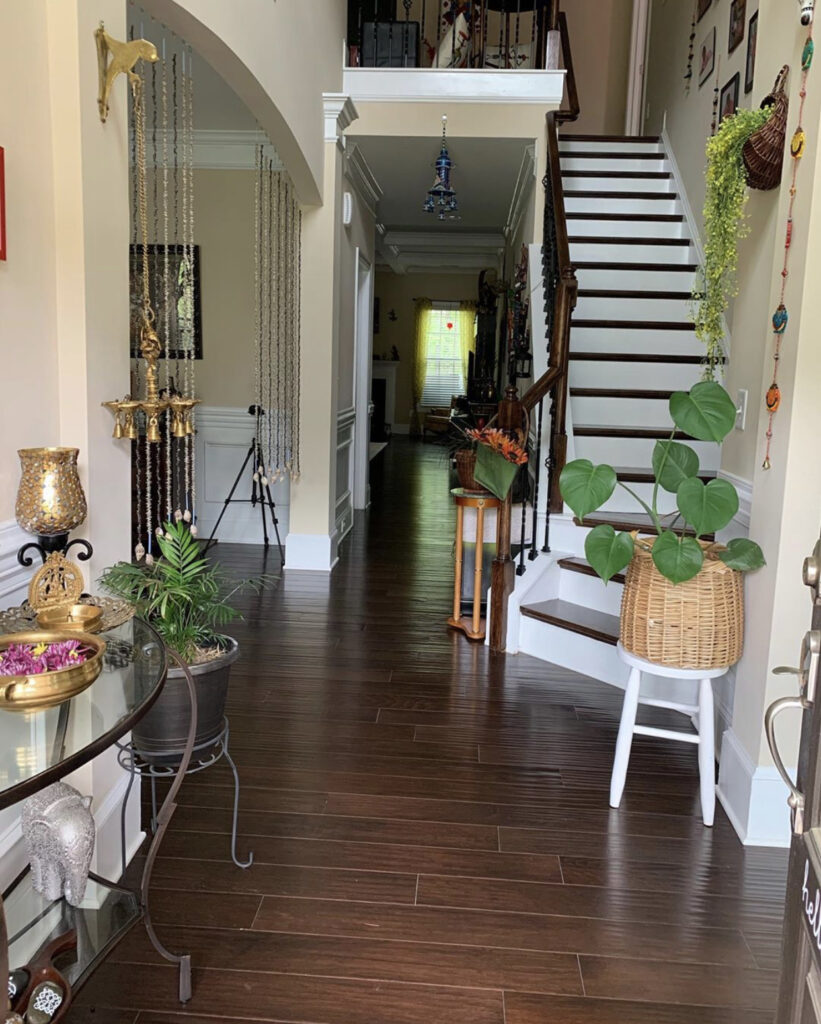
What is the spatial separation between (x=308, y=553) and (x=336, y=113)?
271 cm

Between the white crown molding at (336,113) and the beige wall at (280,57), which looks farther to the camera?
the white crown molding at (336,113)

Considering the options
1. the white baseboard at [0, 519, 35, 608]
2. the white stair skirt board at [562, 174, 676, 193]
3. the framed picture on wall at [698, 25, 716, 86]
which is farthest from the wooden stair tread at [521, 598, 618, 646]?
the framed picture on wall at [698, 25, 716, 86]

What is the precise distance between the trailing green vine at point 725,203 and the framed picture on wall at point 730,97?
2.43 m

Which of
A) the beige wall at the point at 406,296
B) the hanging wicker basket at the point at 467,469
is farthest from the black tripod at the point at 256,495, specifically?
the beige wall at the point at 406,296

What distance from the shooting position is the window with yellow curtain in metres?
13.9

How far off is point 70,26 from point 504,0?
4.99m

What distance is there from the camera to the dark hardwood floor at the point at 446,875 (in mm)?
1730

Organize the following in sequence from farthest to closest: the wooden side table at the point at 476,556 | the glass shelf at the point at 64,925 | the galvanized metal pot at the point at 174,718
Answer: the wooden side table at the point at 476,556 < the galvanized metal pot at the point at 174,718 < the glass shelf at the point at 64,925

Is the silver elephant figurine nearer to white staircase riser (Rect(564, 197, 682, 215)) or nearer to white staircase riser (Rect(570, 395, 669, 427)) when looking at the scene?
white staircase riser (Rect(570, 395, 669, 427))

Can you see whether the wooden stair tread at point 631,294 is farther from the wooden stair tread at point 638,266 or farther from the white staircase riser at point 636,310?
the wooden stair tread at point 638,266

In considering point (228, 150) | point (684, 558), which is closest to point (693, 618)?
point (684, 558)

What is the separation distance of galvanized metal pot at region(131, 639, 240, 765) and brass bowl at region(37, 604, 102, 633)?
38cm

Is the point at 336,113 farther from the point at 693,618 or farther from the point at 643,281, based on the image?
the point at 693,618

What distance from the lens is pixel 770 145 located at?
7.68 ft
